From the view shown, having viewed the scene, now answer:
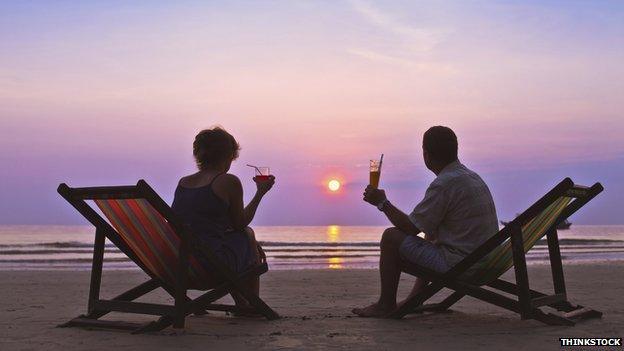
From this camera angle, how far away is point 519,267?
4945mm

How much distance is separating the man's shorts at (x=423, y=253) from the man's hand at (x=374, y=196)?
359 mm

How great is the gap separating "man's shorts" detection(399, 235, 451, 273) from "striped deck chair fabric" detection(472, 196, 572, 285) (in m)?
0.28

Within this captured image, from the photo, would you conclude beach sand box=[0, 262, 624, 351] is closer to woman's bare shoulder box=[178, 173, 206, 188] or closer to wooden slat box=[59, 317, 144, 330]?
wooden slat box=[59, 317, 144, 330]

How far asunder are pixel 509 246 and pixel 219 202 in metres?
2.07

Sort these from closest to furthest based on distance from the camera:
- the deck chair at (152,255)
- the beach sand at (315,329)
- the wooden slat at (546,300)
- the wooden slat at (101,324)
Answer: the beach sand at (315,329) < the deck chair at (152,255) < the wooden slat at (101,324) < the wooden slat at (546,300)

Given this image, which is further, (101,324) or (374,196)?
(374,196)

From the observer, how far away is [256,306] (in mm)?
5453

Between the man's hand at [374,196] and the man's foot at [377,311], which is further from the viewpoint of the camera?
the man's foot at [377,311]

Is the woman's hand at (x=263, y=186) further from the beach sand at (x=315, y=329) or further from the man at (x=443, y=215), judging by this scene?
the beach sand at (x=315, y=329)

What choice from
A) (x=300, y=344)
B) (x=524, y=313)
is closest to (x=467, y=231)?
(x=524, y=313)

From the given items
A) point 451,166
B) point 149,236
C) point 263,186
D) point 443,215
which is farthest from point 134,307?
point 451,166

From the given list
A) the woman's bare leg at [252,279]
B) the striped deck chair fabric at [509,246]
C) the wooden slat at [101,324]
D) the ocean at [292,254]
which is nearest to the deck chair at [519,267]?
the striped deck chair fabric at [509,246]

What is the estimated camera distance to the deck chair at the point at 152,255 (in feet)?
15.5

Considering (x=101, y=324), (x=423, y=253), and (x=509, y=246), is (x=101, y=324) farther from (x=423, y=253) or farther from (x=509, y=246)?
(x=509, y=246)
